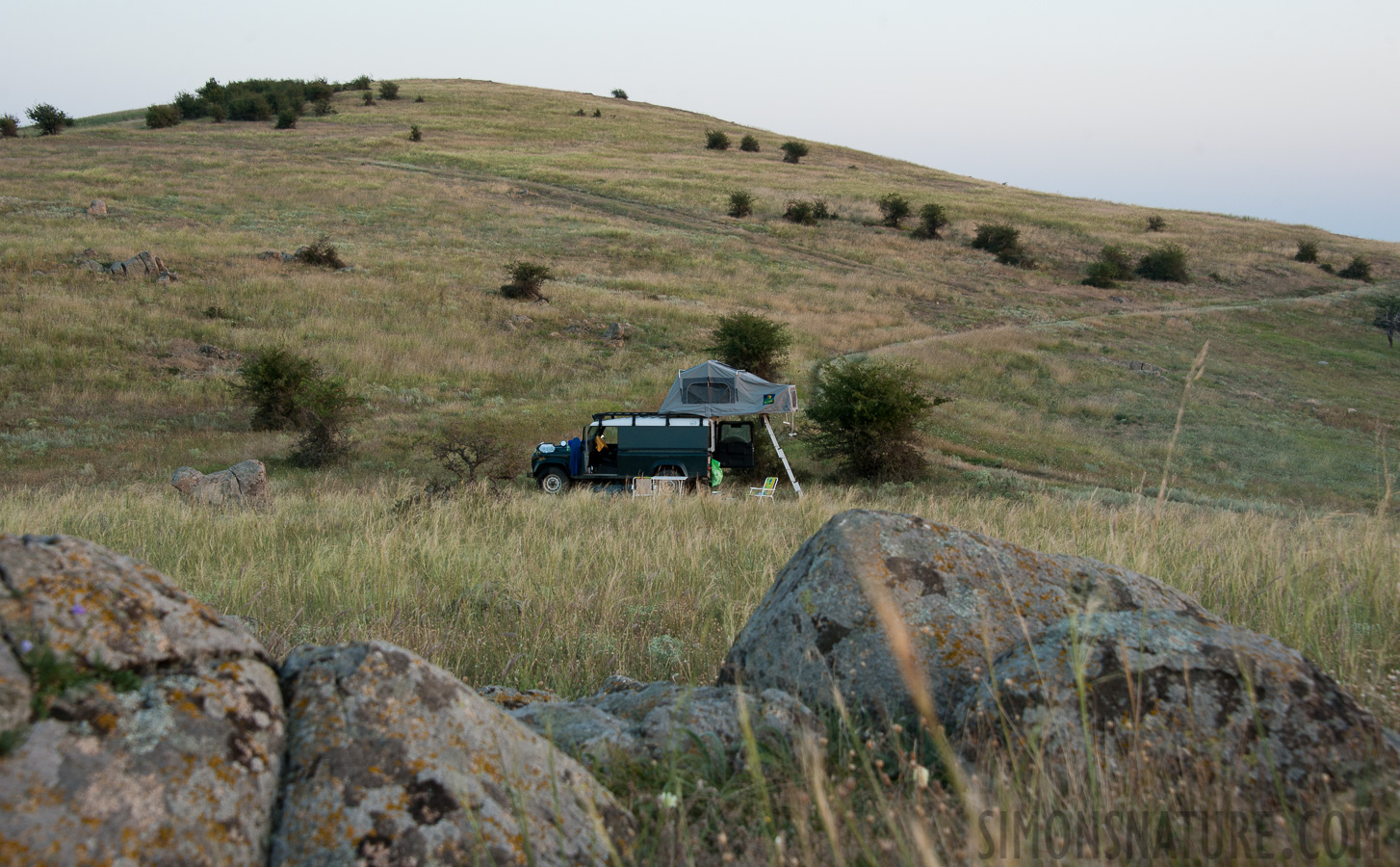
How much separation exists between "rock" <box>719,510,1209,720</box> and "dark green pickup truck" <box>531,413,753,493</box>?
13069 millimetres

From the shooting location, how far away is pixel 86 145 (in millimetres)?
55812

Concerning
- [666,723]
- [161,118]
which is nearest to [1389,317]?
[666,723]

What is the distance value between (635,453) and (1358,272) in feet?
199

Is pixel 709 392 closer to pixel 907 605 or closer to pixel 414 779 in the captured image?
pixel 907 605

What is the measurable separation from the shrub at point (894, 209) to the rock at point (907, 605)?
55.9 m

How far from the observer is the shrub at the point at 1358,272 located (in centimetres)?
5328

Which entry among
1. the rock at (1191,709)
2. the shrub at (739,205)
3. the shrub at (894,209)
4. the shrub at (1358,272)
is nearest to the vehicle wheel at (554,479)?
the rock at (1191,709)

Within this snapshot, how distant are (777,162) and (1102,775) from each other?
251ft

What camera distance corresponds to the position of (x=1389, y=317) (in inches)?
1612

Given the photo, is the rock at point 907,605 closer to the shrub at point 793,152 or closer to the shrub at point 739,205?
the shrub at point 739,205

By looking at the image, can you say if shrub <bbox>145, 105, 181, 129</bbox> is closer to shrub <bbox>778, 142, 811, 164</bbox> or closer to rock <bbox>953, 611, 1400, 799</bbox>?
shrub <bbox>778, 142, 811, 164</bbox>

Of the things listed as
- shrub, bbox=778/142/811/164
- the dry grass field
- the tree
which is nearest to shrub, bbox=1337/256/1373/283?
the dry grass field

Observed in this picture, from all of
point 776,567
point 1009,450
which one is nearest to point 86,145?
point 1009,450

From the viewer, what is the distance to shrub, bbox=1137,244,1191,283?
4941 cm
